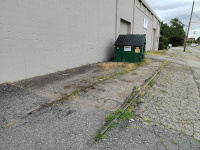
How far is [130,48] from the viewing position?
8.82m

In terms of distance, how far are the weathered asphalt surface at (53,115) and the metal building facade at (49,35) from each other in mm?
919

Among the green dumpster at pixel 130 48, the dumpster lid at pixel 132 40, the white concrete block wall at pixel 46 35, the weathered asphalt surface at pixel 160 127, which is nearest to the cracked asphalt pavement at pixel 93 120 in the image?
the weathered asphalt surface at pixel 160 127

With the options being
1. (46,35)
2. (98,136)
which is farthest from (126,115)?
(46,35)

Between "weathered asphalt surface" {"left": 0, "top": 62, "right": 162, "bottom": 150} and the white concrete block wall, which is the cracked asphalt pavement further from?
the white concrete block wall

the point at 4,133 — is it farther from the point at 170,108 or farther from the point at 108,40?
the point at 108,40

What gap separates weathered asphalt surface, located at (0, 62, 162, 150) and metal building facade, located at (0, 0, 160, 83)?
0.92 m

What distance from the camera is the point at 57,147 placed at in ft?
6.24

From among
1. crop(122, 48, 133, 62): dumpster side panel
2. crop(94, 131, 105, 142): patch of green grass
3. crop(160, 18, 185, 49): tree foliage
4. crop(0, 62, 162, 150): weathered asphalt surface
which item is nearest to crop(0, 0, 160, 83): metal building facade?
crop(0, 62, 162, 150): weathered asphalt surface

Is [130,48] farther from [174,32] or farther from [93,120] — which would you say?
[174,32]

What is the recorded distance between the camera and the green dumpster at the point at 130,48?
8.68m

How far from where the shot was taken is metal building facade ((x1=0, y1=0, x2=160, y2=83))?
425cm

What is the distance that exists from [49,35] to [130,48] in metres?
5.38

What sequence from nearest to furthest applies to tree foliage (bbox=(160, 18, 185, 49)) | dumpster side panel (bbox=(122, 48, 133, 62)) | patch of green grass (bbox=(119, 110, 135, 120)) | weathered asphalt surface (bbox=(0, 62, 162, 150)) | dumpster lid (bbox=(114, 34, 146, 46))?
weathered asphalt surface (bbox=(0, 62, 162, 150)), patch of green grass (bbox=(119, 110, 135, 120)), dumpster lid (bbox=(114, 34, 146, 46)), dumpster side panel (bbox=(122, 48, 133, 62)), tree foliage (bbox=(160, 18, 185, 49))

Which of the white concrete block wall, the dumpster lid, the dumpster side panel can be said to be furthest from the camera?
the dumpster side panel
